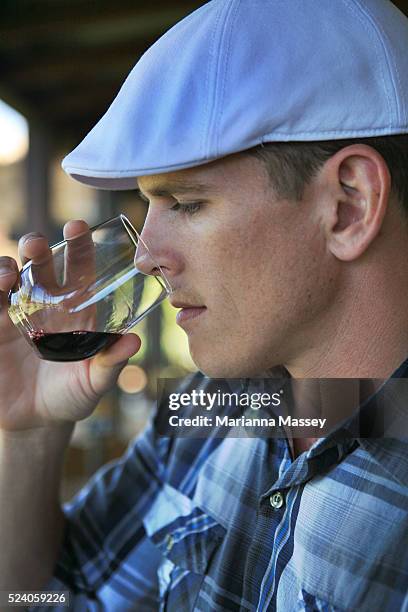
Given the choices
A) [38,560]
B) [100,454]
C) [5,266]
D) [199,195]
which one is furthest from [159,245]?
[100,454]

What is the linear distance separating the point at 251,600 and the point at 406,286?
34 centimetres

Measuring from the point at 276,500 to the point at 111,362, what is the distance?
0.23 meters

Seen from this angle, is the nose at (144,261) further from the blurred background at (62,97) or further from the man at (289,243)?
the blurred background at (62,97)

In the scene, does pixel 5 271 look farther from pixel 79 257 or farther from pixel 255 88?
pixel 255 88

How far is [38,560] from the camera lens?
884 millimetres

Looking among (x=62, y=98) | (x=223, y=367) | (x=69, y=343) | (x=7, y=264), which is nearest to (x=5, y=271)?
(x=7, y=264)

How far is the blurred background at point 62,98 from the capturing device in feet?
2.84

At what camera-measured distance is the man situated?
60 centimetres

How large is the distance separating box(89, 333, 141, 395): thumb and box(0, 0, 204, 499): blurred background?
6cm

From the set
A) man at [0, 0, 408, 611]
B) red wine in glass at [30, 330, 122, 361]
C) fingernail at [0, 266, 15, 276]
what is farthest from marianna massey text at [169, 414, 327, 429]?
fingernail at [0, 266, 15, 276]

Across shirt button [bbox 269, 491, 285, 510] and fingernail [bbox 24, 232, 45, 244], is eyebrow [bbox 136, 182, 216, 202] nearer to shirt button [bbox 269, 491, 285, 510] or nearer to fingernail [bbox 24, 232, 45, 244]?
fingernail [bbox 24, 232, 45, 244]

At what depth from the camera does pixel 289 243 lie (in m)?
0.65

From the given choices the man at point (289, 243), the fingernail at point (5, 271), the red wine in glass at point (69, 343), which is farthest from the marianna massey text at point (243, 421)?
the fingernail at point (5, 271)

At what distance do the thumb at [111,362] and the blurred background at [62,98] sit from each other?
0.18 feet
